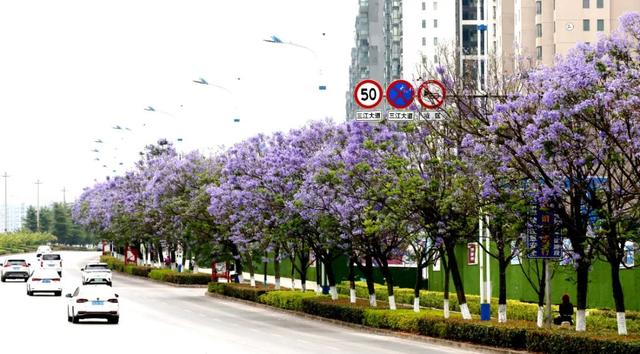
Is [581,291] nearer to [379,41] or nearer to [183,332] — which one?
[183,332]

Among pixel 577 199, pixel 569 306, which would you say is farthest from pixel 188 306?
pixel 577 199

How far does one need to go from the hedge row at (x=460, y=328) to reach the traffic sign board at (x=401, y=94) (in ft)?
22.1

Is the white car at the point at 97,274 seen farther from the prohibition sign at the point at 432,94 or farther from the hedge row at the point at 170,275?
the prohibition sign at the point at 432,94

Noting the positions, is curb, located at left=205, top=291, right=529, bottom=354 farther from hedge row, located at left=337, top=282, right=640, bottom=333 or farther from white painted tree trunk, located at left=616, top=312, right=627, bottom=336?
hedge row, located at left=337, top=282, right=640, bottom=333

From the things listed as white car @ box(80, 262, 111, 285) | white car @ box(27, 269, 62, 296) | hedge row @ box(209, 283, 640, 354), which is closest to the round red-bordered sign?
hedge row @ box(209, 283, 640, 354)

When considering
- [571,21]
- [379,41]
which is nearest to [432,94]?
[571,21]

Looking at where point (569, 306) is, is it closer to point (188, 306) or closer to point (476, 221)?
point (476, 221)

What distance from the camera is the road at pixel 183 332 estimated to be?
35.5 m

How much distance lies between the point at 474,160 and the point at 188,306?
30365 mm

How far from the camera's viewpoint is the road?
116 feet

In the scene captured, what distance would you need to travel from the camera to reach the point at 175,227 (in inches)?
3278

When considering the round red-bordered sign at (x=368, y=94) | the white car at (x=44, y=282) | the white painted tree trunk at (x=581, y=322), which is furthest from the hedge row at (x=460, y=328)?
the white car at (x=44, y=282)

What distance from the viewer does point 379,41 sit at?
186m

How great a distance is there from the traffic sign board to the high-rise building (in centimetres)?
12154
